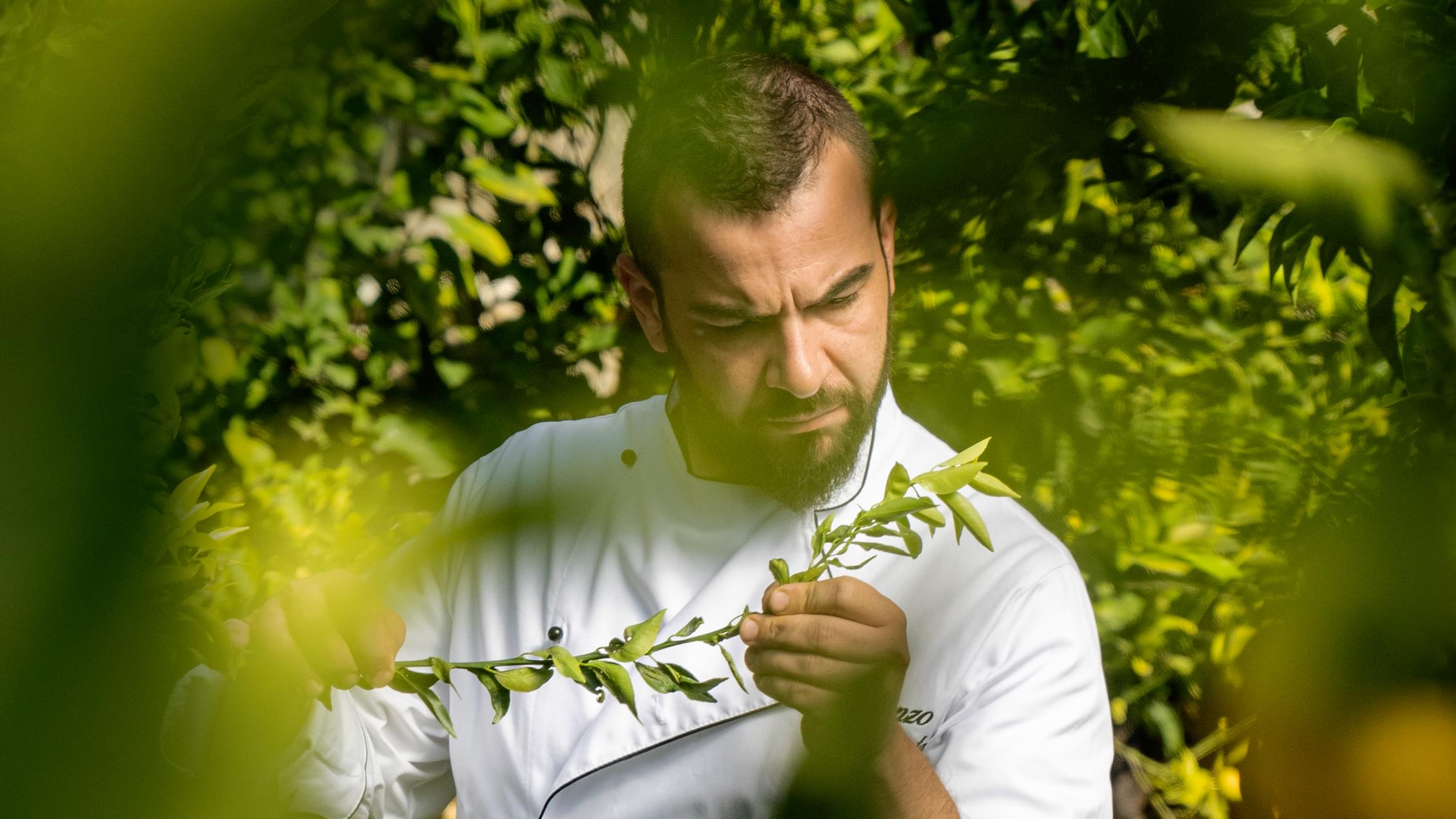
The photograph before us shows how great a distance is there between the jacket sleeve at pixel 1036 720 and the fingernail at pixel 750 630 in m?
0.47

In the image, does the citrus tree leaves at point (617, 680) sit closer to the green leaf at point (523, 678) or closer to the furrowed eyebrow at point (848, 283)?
the green leaf at point (523, 678)

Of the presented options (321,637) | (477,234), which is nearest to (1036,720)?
(321,637)

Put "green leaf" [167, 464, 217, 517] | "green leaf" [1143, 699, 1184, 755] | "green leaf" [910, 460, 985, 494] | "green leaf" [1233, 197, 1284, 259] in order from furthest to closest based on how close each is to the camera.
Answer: "green leaf" [1143, 699, 1184, 755] < "green leaf" [1233, 197, 1284, 259] < "green leaf" [910, 460, 985, 494] < "green leaf" [167, 464, 217, 517]

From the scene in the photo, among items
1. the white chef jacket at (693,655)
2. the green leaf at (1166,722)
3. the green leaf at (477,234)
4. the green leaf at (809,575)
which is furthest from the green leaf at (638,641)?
the green leaf at (1166,722)

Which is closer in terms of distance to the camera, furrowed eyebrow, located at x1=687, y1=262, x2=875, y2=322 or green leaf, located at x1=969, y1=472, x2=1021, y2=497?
green leaf, located at x1=969, y1=472, x2=1021, y2=497

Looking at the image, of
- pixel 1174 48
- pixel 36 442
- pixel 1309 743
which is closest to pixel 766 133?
pixel 1174 48

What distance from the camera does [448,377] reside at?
166 cm

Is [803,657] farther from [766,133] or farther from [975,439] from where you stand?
[975,439]

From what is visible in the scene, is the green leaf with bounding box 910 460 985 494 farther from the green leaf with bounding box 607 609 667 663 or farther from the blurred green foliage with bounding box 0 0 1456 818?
the blurred green foliage with bounding box 0 0 1456 818

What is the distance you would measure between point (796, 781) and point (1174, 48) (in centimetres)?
80

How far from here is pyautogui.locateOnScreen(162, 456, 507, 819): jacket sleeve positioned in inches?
42.4

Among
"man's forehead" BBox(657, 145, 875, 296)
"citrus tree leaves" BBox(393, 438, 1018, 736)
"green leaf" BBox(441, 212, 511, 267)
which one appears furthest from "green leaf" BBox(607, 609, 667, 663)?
"green leaf" BBox(441, 212, 511, 267)

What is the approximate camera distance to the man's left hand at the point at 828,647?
2.55 ft

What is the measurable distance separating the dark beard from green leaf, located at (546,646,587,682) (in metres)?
0.62
